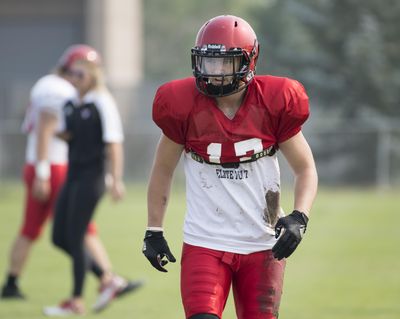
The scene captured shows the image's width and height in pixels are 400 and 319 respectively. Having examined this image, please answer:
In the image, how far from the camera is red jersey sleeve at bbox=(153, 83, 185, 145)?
15.5 ft

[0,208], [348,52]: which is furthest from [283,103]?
[348,52]

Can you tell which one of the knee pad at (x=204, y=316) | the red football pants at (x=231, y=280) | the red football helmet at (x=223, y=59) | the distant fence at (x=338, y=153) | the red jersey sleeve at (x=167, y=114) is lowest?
the distant fence at (x=338, y=153)

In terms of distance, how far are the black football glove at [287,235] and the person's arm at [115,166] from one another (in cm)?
331

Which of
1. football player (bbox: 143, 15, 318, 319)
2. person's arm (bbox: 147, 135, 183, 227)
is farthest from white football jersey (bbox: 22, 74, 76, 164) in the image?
football player (bbox: 143, 15, 318, 319)

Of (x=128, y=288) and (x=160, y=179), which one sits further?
(x=128, y=288)

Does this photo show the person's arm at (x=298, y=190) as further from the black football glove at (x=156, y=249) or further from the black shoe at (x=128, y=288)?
the black shoe at (x=128, y=288)

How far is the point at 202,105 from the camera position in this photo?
4.74 metres

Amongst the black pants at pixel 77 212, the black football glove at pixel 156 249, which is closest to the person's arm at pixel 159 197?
the black football glove at pixel 156 249

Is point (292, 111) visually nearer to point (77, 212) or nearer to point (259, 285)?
point (259, 285)

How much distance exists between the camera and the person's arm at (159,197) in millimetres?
4883

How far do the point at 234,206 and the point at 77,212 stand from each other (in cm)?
308

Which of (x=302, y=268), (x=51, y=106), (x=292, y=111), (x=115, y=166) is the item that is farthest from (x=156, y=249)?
(x=302, y=268)

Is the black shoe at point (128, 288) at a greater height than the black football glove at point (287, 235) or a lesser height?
lesser

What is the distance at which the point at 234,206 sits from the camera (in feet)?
15.9
